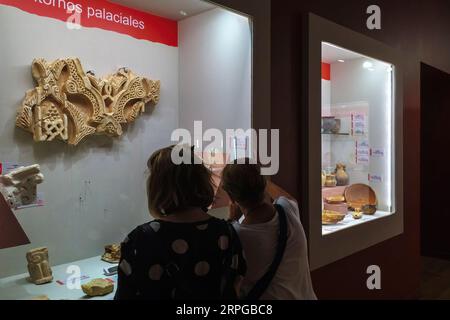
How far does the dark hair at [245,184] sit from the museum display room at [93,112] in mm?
288

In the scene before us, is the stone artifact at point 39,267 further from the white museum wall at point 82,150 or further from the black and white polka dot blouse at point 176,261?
the black and white polka dot blouse at point 176,261

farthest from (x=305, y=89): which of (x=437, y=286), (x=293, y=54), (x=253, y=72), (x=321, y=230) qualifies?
(x=437, y=286)

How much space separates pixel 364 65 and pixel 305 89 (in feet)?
2.74

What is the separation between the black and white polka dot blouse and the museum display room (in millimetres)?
477

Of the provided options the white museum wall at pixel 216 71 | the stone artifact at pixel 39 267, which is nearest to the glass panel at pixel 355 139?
the white museum wall at pixel 216 71

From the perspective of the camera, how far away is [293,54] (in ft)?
6.70

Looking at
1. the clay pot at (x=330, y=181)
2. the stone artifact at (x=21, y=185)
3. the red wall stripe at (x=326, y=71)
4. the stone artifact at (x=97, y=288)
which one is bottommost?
the stone artifact at (x=97, y=288)

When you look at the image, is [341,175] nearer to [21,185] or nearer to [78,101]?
[78,101]

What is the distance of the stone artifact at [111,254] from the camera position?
1.69 metres

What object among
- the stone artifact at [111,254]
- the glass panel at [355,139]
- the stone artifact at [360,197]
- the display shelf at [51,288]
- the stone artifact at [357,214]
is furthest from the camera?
the stone artifact at [360,197]

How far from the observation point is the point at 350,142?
272 cm

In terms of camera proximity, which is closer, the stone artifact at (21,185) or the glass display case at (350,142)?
the stone artifact at (21,185)
